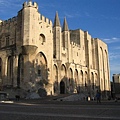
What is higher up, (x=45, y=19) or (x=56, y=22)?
(x=56, y=22)

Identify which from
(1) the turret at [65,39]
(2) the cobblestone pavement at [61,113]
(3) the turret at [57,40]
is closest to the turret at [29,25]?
(3) the turret at [57,40]

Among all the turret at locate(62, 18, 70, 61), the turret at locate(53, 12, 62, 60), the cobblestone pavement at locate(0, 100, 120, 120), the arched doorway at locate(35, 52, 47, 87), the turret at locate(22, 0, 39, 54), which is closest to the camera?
the cobblestone pavement at locate(0, 100, 120, 120)

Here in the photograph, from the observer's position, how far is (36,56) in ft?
115

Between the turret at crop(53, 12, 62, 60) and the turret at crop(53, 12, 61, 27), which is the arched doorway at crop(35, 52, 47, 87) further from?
the turret at crop(53, 12, 61, 27)

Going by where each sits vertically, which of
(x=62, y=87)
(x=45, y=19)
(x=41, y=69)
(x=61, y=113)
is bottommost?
(x=61, y=113)

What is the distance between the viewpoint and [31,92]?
32.1 m

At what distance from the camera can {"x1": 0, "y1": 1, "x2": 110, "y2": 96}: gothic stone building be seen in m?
33.2

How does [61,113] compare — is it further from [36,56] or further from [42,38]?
[42,38]

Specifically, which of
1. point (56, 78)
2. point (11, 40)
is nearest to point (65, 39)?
point (56, 78)

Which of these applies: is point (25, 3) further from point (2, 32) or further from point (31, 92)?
Answer: point (31, 92)

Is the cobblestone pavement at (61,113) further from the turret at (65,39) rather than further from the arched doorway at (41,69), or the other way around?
the turret at (65,39)

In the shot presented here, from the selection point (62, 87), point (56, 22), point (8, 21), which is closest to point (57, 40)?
point (56, 22)

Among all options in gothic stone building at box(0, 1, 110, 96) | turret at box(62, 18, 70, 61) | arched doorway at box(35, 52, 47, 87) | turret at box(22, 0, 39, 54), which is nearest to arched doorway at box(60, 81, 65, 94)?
gothic stone building at box(0, 1, 110, 96)

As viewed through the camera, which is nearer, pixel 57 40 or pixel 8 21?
pixel 8 21
